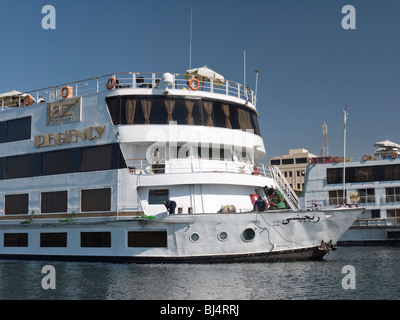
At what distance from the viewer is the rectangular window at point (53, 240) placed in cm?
2144

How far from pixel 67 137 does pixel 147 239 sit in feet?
20.6

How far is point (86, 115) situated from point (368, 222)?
2789 centimetres

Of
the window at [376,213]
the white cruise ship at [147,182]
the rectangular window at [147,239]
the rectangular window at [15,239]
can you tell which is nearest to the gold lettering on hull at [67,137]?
the white cruise ship at [147,182]

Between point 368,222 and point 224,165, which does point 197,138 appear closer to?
point 224,165

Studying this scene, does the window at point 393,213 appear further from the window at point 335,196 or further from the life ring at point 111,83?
the life ring at point 111,83

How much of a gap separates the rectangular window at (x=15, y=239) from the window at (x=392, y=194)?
31.2m

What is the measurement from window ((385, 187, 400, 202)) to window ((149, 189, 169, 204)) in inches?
1119

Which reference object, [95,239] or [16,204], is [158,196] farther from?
[16,204]

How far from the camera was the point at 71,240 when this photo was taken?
832 inches

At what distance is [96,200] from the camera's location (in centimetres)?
2077

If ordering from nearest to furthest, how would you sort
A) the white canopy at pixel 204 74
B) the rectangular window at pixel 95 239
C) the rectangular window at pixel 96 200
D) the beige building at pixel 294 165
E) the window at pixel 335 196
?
the rectangular window at pixel 95 239 → the rectangular window at pixel 96 200 → the white canopy at pixel 204 74 → the window at pixel 335 196 → the beige building at pixel 294 165

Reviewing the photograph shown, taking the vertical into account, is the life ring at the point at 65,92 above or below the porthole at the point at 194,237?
above

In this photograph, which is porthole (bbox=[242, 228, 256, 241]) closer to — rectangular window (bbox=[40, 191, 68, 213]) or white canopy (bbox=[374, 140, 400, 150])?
rectangular window (bbox=[40, 191, 68, 213])
